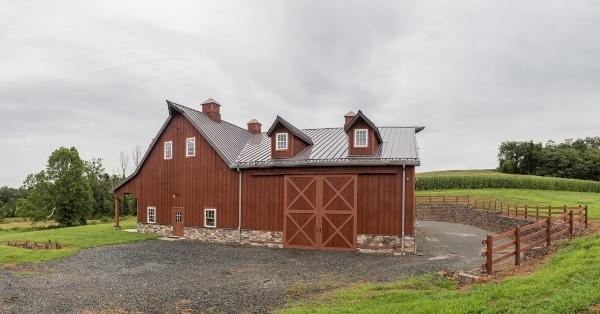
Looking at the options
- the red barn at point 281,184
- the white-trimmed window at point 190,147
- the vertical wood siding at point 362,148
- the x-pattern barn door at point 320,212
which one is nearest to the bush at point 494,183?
the red barn at point 281,184

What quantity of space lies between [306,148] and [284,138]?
148 centimetres

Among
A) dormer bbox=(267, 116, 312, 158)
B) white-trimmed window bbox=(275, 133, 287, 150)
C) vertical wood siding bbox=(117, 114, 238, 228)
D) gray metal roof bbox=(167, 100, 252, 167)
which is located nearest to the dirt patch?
vertical wood siding bbox=(117, 114, 238, 228)

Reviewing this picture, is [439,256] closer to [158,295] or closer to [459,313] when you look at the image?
[459,313]

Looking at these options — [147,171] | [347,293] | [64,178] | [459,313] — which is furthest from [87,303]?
[64,178]

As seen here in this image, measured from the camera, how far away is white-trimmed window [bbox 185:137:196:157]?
2561 centimetres

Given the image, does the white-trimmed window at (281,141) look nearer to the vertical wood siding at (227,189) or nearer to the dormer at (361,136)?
the vertical wood siding at (227,189)

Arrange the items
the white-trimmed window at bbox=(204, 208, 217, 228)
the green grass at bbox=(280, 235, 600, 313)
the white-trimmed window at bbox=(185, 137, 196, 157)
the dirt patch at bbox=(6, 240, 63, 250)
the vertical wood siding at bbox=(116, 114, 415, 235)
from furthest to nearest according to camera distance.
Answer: the white-trimmed window at bbox=(185, 137, 196, 157)
the white-trimmed window at bbox=(204, 208, 217, 228)
the dirt patch at bbox=(6, 240, 63, 250)
the vertical wood siding at bbox=(116, 114, 415, 235)
the green grass at bbox=(280, 235, 600, 313)

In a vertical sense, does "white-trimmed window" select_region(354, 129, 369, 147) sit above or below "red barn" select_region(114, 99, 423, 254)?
above

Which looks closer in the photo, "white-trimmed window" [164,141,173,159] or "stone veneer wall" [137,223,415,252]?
"stone veneer wall" [137,223,415,252]

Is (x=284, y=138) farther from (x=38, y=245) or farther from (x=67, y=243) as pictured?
(x=38, y=245)

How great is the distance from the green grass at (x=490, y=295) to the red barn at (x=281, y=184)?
7690 millimetres

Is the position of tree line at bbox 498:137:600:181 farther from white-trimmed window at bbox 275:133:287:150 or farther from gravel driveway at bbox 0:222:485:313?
white-trimmed window at bbox 275:133:287:150

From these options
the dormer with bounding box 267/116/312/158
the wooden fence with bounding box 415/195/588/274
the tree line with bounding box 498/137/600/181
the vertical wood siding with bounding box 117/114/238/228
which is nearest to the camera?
the wooden fence with bounding box 415/195/588/274

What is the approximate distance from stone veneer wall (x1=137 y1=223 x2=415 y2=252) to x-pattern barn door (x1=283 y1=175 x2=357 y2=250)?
619 mm
